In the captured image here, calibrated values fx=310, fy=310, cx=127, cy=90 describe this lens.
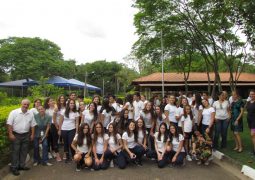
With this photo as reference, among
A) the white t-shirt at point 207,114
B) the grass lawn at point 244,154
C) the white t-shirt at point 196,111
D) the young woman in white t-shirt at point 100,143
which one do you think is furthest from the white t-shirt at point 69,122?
the grass lawn at point 244,154

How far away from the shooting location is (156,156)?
8078 mm

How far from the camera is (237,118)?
29.5 feet

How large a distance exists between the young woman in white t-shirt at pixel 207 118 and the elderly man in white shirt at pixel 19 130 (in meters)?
4.66

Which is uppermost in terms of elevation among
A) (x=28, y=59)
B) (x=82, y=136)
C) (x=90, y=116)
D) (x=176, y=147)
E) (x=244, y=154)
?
(x=28, y=59)

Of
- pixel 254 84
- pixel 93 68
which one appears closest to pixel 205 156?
pixel 254 84

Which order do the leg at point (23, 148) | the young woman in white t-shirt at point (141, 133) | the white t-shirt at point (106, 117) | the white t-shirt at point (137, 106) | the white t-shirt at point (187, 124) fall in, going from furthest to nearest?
the white t-shirt at point (137, 106), the white t-shirt at point (106, 117), the white t-shirt at point (187, 124), the young woman in white t-shirt at point (141, 133), the leg at point (23, 148)

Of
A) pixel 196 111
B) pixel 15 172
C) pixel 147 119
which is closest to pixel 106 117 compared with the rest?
pixel 147 119

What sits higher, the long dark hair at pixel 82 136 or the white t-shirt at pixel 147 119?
the white t-shirt at pixel 147 119

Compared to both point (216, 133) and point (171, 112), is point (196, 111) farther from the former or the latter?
point (216, 133)

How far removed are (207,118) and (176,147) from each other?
1.45 meters

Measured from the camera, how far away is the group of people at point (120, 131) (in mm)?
7387

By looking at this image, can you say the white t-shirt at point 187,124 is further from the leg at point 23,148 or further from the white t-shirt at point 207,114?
the leg at point 23,148

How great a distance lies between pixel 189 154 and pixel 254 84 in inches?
870

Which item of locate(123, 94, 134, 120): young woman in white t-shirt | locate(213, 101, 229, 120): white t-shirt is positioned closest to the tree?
locate(123, 94, 134, 120): young woman in white t-shirt
